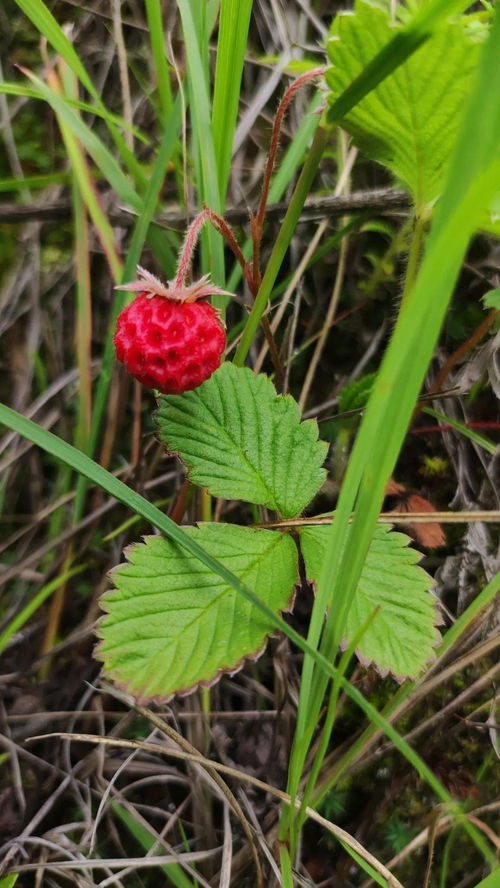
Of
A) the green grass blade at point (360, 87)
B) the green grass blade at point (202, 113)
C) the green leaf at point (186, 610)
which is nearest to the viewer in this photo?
the green grass blade at point (360, 87)

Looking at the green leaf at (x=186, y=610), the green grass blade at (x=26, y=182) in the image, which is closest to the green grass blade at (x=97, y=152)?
the green grass blade at (x=26, y=182)

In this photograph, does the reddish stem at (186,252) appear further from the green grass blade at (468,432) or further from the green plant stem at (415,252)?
the green grass blade at (468,432)

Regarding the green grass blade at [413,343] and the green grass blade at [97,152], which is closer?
the green grass blade at [413,343]

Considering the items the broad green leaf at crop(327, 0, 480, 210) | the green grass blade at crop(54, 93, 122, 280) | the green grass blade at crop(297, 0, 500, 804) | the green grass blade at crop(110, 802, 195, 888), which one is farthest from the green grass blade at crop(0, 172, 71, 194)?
the green grass blade at crop(110, 802, 195, 888)

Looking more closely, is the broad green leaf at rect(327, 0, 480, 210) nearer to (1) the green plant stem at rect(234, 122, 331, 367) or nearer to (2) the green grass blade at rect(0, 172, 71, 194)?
(1) the green plant stem at rect(234, 122, 331, 367)

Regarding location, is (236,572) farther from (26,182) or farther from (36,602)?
(26,182)

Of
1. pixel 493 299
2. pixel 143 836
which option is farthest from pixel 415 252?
pixel 143 836
